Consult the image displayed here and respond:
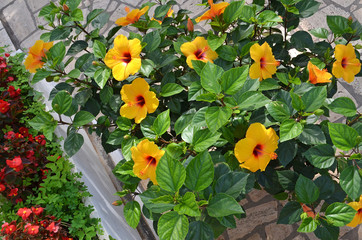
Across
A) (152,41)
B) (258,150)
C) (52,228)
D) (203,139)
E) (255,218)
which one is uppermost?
(152,41)

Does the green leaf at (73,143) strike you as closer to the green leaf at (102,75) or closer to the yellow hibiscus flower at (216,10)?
the green leaf at (102,75)

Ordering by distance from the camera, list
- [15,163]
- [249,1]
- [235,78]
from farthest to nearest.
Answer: [249,1] → [15,163] → [235,78]

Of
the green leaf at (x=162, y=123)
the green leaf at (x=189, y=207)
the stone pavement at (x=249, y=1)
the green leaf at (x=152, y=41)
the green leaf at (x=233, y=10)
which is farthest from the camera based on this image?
the stone pavement at (x=249, y=1)

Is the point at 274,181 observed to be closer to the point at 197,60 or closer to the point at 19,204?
the point at 197,60

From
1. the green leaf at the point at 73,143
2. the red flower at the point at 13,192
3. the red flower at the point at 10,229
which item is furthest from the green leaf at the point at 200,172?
the red flower at the point at 13,192

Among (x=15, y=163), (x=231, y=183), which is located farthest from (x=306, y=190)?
(x=15, y=163)

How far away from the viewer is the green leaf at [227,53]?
64.9 inches

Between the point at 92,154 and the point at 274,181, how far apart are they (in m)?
1.43

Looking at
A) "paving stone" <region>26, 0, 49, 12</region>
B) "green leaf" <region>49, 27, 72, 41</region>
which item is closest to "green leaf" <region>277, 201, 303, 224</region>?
"green leaf" <region>49, 27, 72, 41</region>

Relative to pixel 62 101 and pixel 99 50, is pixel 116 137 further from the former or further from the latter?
pixel 99 50

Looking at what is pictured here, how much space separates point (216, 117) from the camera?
4.41ft

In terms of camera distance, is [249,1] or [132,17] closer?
[132,17]

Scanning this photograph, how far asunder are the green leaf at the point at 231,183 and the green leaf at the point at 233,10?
2.41 ft

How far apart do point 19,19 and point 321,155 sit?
149 inches
